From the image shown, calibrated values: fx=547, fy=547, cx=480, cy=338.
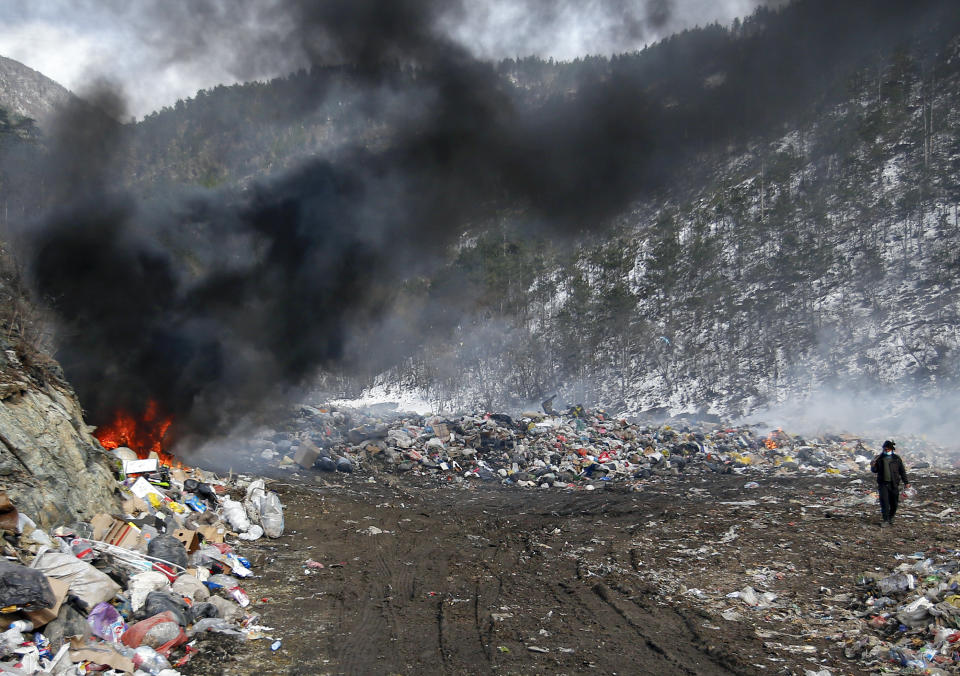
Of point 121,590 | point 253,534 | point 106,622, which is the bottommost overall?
point 106,622

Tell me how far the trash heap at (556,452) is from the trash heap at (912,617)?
255 inches

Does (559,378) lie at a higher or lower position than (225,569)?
higher

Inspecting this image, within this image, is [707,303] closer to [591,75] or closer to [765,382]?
[765,382]

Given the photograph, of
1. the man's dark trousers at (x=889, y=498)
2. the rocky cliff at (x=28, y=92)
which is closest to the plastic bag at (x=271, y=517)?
the man's dark trousers at (x=889, y=498)

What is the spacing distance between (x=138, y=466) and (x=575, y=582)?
19.9ft

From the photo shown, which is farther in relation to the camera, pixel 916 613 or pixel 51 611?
pixel 916 613

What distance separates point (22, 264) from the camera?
38.4 feet

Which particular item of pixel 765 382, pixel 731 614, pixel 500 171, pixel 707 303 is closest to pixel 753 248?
pixel 707 303

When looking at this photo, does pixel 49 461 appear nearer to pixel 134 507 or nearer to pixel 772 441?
pixel 134 507

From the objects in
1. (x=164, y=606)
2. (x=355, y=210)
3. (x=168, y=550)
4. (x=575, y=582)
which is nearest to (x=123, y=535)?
(x=168, y=550)

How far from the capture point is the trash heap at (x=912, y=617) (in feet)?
12.0

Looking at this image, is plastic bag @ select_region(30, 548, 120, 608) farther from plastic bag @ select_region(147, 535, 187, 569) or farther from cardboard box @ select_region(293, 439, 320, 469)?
cardboard box @ select_region(293, 439, 320, 469)

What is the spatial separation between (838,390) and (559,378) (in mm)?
12287

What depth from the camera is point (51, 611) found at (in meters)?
3.60
